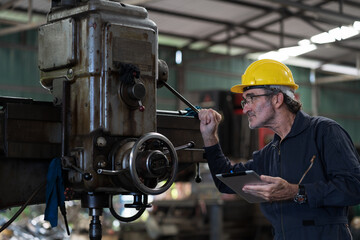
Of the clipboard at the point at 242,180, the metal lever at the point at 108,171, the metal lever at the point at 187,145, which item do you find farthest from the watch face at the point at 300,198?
the metal lever at the point at 108,171

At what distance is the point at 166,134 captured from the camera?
5.51ft

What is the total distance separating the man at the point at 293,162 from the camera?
1.63 m

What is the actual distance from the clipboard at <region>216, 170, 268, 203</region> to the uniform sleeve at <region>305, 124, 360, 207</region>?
17 cm

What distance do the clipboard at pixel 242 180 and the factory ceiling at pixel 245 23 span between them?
224 inches

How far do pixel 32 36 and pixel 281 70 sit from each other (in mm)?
7746

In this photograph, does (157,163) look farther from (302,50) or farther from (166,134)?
(302,50)

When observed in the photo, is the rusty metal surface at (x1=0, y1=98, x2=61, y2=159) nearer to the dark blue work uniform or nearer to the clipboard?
the clipboard

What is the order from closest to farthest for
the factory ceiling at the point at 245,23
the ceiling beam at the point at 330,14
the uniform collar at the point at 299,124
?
the uniform collar at the point at 299,124 < the ceiling beam at the point at 330,14 < the factory ceiling at the point at 245,23

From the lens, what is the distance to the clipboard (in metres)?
1.61

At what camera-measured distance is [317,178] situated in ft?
5.68

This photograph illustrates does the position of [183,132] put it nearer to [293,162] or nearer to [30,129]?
[293,162]

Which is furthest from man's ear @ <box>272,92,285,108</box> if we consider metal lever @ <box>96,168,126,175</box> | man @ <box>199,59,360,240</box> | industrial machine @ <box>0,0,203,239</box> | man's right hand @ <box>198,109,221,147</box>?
metal lever @ <box>96,168,126,175</box>

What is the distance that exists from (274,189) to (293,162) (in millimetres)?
233

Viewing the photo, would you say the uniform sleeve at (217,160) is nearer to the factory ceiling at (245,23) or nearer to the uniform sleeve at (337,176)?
the uniform sleeve at (337,176)
